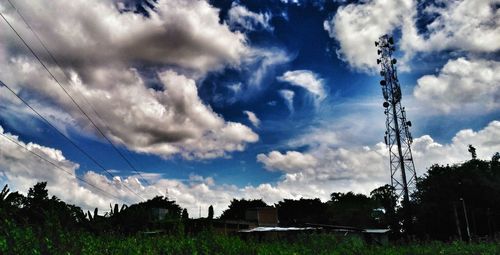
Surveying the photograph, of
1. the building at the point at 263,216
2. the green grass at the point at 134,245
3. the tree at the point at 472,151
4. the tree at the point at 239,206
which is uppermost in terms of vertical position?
the tree at the point at 472,151

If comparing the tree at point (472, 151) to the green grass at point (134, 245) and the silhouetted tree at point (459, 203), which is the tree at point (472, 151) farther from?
the green grass at point (134, 245)

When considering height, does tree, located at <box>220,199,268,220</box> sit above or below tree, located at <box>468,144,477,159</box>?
below

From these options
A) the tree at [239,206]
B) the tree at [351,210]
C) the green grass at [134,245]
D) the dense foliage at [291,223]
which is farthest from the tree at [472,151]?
the green grass at [134,245]

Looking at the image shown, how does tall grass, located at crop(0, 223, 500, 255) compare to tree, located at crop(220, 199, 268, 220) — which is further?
tree, located at crop(220, 199, 268, 220)

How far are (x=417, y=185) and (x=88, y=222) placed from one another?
4660 cm

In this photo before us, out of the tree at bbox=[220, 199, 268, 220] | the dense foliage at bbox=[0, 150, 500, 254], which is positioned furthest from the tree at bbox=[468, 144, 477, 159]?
the tree at bbox=[220, 199, 268, 220]

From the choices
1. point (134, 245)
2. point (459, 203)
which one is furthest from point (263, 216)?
point (134, 245)

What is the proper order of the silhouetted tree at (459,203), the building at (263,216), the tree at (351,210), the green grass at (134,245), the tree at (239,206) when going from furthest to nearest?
the tree at (239,206) < the tree at (351,210) < the building at (263,216) < the silhouetted tree at (459,203) < the green grass at (134,245)

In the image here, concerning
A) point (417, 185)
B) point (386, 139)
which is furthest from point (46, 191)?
point (417, 185)

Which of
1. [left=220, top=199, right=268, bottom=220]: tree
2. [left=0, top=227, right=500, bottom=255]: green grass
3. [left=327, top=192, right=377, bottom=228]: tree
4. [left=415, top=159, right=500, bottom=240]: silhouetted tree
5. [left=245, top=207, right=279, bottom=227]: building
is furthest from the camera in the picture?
[left=220, top=199, right=268, bottom=220]: tree

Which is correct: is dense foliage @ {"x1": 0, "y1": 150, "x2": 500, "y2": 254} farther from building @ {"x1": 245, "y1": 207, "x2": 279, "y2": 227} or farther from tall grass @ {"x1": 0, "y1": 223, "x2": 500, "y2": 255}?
building @ {"x1": 245, "y1": 207, "x2": 279, "y2": 227}

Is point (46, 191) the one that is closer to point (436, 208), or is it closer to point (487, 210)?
point (436, 208)

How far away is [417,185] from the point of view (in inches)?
2013

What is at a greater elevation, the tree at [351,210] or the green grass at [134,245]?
the tree at [351,210]
